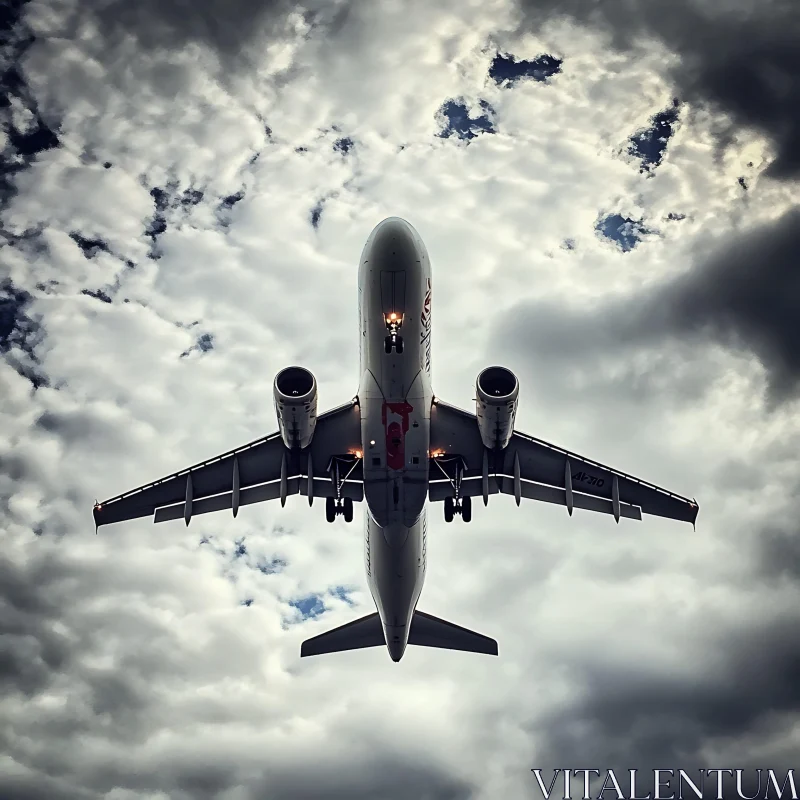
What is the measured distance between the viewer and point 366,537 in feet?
104

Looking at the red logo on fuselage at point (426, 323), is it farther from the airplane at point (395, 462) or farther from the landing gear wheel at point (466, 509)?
the landing gear wheel at point (466, 509)

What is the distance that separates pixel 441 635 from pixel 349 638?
13.3ft

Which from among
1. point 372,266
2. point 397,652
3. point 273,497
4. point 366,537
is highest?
point 372,266

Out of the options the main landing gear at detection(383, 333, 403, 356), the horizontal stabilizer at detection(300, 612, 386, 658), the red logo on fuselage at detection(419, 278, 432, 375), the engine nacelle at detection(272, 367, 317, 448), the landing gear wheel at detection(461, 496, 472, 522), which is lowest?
the horizontal stabilizer at detection(300, 612, 386, 658)

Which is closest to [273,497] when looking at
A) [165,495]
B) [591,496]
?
[165,495]

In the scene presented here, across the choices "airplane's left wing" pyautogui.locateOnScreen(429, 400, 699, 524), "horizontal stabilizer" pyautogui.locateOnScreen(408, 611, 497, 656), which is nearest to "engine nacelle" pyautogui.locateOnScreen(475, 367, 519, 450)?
"airplane's left wing" pyautogui.locateOnScreen(429, 400, 699, 524)

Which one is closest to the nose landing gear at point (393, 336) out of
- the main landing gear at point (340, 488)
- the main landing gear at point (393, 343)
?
the main landing gear at point (393, 343)

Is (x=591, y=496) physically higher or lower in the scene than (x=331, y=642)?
higher

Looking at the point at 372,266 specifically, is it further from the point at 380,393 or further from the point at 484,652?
the point at 484,652

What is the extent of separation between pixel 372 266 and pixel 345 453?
8225 millimetres

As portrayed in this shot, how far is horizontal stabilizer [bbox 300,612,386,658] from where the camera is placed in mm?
38062

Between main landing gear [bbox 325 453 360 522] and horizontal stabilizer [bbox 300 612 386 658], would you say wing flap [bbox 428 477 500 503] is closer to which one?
main landing gear [bbox 325 453 360 522]

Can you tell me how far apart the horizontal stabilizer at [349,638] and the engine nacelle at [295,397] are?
42.8 feet

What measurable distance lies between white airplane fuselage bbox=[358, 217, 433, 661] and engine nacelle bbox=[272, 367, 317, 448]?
5.42ft
